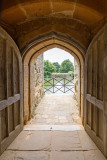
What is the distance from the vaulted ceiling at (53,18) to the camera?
5.74 ft

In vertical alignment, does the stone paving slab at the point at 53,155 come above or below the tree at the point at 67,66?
below

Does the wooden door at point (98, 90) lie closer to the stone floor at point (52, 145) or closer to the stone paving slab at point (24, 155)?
the stone floor at point (52, 145)

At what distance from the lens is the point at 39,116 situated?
344cm

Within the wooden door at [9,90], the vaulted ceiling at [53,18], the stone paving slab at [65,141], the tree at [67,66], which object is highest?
the tree at [67,66]

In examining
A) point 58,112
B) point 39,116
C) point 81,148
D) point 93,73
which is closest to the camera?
point 81,148

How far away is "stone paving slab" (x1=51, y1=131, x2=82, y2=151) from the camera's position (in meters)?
1.87

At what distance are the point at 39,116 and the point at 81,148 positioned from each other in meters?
1.83

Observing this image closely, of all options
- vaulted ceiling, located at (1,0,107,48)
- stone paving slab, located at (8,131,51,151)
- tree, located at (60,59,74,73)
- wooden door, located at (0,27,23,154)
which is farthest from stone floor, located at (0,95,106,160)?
tree, located at (60,59,74,73)

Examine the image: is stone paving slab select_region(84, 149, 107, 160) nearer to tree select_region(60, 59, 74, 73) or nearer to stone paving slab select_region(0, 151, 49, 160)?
stone paving slab select_region(0, 151, 49, 160)

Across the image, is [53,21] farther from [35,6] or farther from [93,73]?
[93,73]

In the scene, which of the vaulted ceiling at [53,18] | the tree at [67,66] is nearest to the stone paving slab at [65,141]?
the vaulted ceiling at [53,18]

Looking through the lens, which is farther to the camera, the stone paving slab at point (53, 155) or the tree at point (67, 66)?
the tree at point (67, 66)

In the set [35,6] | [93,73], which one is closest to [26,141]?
[93,73]

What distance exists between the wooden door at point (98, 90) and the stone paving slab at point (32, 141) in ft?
2.86
